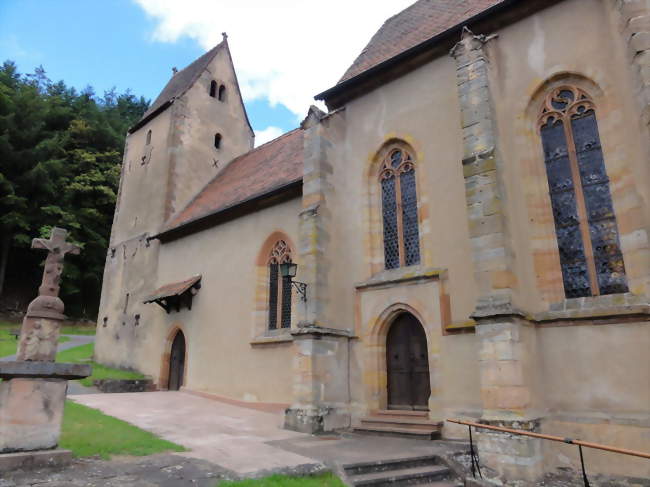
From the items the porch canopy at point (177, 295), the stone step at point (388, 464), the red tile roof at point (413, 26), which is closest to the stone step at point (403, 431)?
the stone step at point (388, 464)

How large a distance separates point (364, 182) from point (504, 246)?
15.7ft

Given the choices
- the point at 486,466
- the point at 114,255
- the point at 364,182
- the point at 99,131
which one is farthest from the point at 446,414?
the point at 99,131

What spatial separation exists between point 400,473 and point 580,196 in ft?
19.6

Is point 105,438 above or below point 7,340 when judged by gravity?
below

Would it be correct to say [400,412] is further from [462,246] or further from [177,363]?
[177,363]

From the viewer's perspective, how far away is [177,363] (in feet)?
55.9

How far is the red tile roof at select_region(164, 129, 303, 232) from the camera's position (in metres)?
15.6

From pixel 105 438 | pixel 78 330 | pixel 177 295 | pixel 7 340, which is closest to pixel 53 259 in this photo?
pixel 105 438

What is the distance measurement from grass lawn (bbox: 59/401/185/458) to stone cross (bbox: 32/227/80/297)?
95.5 inches

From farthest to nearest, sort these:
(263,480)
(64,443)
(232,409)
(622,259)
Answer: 1. (232,409)
2. (622,259)
3. (64,443)
4. (263,480)

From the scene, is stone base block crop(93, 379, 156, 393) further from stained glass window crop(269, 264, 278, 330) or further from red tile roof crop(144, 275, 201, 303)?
stained glass window crop(269, 264, 278, 330)

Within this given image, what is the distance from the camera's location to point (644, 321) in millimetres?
7387

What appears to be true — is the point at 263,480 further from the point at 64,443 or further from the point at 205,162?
the point at 205,162

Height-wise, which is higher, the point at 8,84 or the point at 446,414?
the point at 8,84
